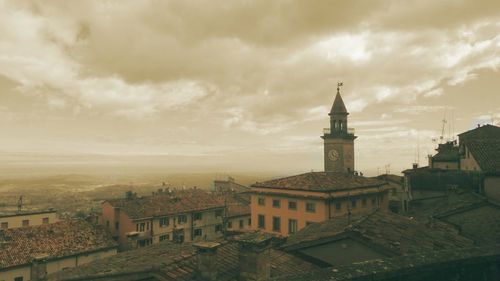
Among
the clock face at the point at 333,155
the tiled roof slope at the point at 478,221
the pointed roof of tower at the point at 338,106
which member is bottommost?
the tiled roof slope at the point at 478,221

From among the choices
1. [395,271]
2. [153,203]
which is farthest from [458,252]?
[153,203]

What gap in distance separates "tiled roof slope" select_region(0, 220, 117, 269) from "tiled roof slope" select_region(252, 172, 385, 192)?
749 inches

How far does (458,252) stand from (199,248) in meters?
7.74

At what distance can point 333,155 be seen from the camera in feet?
163

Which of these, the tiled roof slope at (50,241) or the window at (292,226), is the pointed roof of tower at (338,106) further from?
the tiled roof slope at (50,241)

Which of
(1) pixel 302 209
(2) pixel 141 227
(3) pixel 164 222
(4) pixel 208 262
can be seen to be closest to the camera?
(4) pixel 208 262

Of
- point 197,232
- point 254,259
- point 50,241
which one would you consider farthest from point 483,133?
point 50,241

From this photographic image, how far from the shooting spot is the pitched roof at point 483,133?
4194 cm

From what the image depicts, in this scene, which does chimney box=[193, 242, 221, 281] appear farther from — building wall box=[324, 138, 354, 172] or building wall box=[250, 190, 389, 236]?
building wall box=[324, 138, 354, 172]

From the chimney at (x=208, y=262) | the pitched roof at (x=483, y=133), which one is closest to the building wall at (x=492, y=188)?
the pitched roof at (x=483, y=133)

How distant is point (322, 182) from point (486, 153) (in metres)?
16.0

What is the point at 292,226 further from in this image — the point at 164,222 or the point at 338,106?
the point at 338,106

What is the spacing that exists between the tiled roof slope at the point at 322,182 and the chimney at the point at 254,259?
2377 cm

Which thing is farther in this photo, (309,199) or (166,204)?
(166,204)
